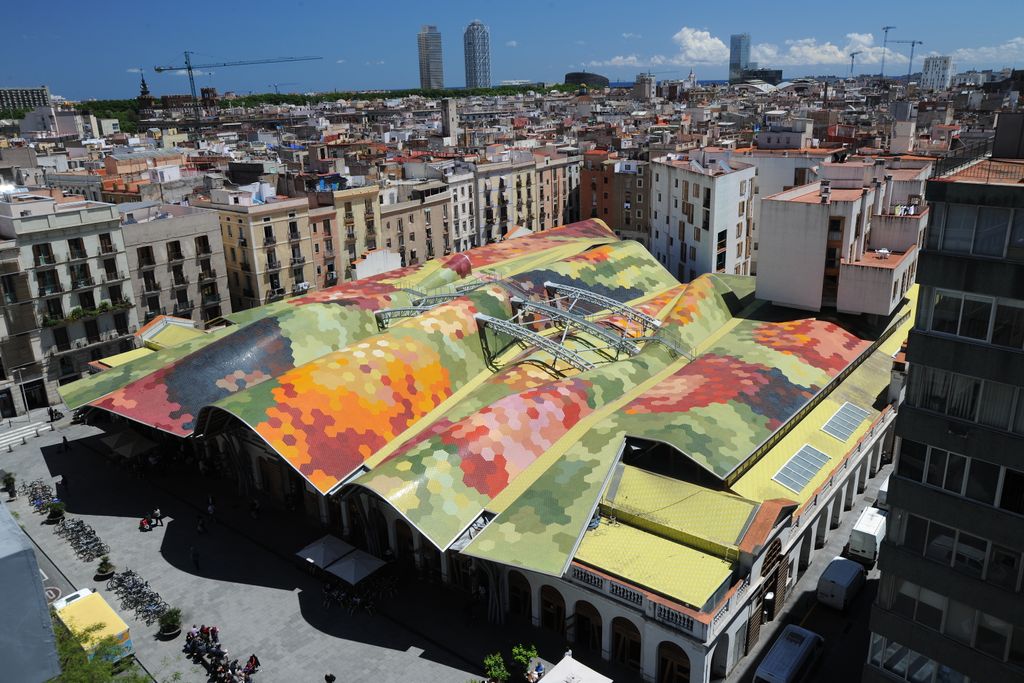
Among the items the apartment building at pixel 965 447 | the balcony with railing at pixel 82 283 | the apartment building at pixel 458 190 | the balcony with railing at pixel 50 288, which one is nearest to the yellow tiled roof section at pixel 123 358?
the balcony with railing at pixel 50 288

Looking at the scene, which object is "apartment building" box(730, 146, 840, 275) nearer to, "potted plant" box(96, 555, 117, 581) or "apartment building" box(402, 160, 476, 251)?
"apartment building" box(402, 160, 476, 251)

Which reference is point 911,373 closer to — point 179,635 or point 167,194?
point 179,635

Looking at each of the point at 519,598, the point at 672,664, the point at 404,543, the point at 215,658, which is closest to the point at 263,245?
the point at 404,543

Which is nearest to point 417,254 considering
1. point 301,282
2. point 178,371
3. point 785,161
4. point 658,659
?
point 301,282

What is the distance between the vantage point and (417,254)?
109m

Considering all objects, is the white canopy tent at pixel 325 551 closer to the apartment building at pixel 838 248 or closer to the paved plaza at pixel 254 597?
the paved plaza at pixel 254 597

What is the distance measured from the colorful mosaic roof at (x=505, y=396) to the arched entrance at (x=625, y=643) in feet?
12.4

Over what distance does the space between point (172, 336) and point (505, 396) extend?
38.2m

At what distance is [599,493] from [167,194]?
86340 millimetres

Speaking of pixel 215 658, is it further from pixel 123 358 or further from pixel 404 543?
pixel 123 358

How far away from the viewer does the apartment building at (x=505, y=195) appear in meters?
123

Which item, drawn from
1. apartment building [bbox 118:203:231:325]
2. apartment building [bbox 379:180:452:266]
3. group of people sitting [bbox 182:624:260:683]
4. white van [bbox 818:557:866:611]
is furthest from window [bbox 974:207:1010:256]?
apartment building [bbox 379:180:452:266]

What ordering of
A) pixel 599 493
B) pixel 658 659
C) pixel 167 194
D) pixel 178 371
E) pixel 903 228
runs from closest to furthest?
1. pixel 658 659
2. pixel 599 493
3. pixel 178 371
4. pixel 903 228
5. pixel 167 194

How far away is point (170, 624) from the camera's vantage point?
139 ft
